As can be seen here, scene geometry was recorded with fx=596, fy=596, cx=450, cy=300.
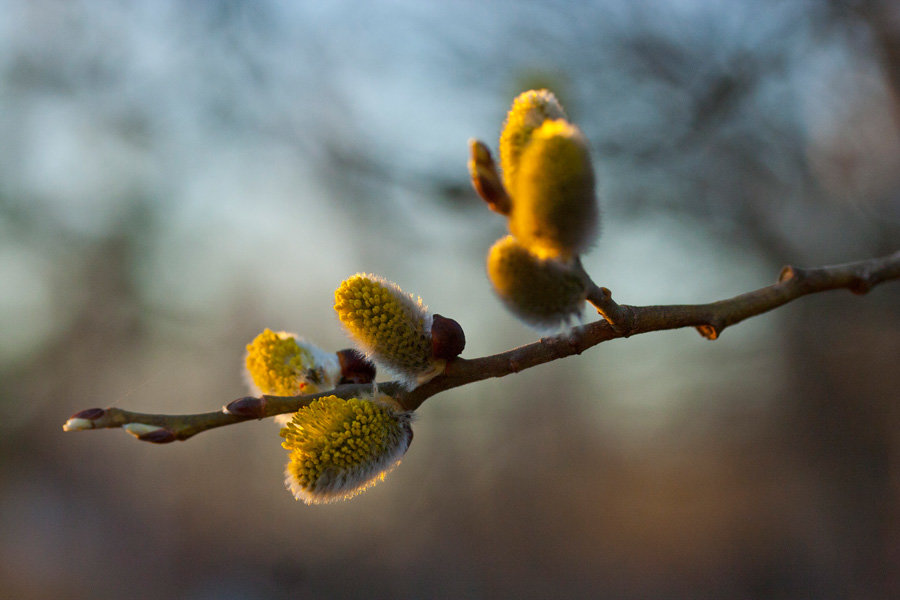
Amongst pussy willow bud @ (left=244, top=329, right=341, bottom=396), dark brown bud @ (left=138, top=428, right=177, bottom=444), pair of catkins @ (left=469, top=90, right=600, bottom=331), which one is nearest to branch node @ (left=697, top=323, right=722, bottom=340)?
pair of catkins @ (left=469, top=90, right=600, bottom=331)

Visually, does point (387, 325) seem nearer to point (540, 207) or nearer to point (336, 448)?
point (336, 448)

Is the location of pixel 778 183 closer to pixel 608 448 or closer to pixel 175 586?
pixel 608 448

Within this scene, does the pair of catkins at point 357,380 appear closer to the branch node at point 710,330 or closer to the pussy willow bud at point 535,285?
the pussy willow bud at point 535,285

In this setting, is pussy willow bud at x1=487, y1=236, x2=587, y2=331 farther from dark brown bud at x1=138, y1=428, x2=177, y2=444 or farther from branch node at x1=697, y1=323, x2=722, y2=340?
dark brown bud at x1=138, y1=428, x2=177, y2=444

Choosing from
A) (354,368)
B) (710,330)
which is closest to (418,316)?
(354,368)

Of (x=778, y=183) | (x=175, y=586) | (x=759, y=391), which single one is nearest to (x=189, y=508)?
(x=175, y=586)

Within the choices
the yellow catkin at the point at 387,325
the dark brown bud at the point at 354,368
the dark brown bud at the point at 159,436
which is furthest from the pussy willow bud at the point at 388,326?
the dark brown bud at the point at 159,436

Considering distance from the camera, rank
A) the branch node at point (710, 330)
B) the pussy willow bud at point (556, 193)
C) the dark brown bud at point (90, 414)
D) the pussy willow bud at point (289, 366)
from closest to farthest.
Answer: the pussy willow bud at point (556, 193), the dark brown bud at point (90, 414), the branch node at point (710, 330), the pussy willow bud at point (289, 366)
